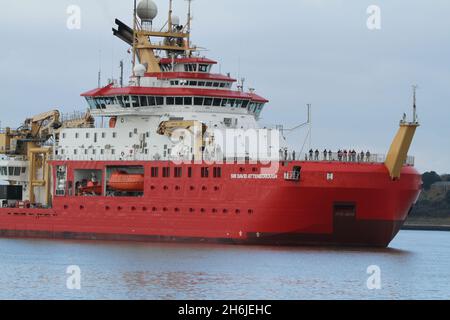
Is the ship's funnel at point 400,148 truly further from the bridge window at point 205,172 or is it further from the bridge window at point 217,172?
the bridge window at point 205,172

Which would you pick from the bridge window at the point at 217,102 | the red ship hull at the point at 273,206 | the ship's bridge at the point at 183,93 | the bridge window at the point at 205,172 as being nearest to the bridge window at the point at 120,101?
the ship's bridge at the point at 183,93

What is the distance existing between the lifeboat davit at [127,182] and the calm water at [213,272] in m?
3.22

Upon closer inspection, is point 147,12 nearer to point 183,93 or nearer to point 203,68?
point 203,68

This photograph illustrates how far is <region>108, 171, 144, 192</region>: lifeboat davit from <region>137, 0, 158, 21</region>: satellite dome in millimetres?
9452

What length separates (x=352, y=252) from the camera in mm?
61906

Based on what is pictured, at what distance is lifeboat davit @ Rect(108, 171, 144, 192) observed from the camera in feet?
224

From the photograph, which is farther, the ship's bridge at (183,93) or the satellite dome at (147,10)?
the satellite dome at (147,10)

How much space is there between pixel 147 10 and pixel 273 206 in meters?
15.4

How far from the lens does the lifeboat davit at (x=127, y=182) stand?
68188 millimetres

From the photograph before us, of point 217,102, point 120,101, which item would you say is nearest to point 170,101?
point 217,102

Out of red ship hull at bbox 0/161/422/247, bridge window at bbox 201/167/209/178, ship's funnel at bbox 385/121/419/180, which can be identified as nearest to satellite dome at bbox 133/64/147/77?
red ship hull at bbox 0/161/422/247

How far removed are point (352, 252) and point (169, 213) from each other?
10.2 meters

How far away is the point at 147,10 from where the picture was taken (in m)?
72.9
